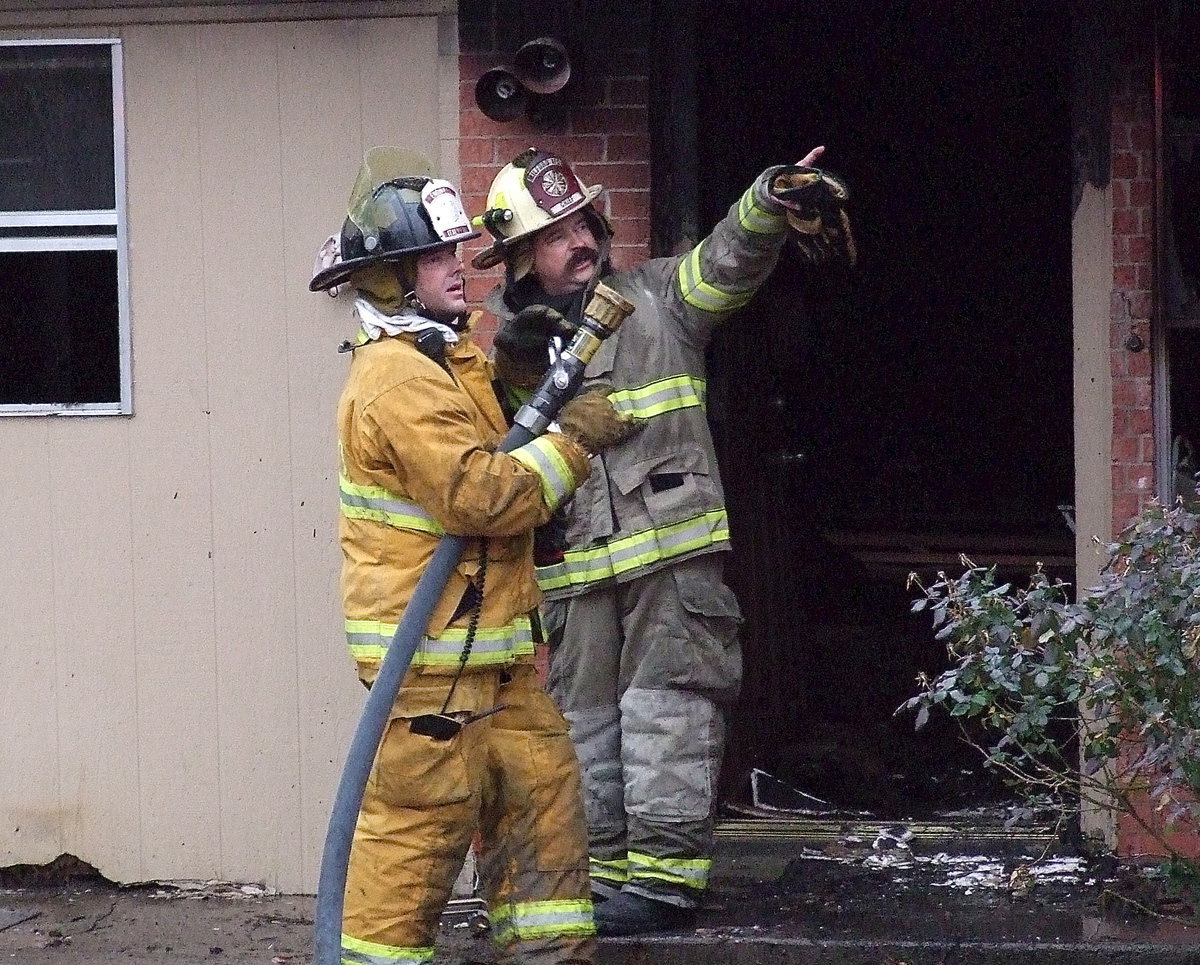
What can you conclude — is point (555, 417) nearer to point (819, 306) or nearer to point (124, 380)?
point (124, 380)

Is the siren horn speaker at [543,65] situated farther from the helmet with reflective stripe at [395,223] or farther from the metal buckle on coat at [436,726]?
the metal buckle on coat at [436,726]

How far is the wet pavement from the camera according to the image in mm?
5125

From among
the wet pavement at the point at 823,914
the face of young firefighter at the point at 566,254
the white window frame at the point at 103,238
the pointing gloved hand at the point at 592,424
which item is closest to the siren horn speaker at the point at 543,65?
the face of young firefighter at the point at 566,254

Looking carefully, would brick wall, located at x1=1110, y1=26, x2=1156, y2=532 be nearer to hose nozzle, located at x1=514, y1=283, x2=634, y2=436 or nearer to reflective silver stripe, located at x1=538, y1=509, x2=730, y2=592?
reflective silver stripe, located at x1=538, y1=509, x2=730, y2=592

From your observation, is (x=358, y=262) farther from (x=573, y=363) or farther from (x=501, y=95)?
(x=501, y=95)

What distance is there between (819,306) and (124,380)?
4.36 meters

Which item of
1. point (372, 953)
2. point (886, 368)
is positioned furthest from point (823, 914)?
point (886, 368)

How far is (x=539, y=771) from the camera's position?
4309 mm

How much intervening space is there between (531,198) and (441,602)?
145 cm

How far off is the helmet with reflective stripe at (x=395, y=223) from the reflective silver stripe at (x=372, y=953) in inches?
60.7

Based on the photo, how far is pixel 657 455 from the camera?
5.17m

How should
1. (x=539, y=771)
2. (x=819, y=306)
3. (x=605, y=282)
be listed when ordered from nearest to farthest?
(x=539, y=771) → (x=605, y=282) → (x=819, y=306)

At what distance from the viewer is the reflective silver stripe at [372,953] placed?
13.5 ft

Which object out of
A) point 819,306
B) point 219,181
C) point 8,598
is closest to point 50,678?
point 8,598
